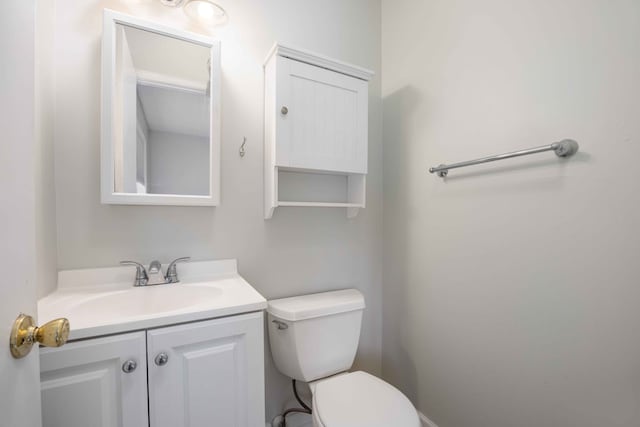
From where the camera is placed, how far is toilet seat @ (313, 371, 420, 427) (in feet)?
3.17

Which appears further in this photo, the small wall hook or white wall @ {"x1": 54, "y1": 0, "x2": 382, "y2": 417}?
the small wall hook

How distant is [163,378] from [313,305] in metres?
0.66

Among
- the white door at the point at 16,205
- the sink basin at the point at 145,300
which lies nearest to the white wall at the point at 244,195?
the sink basin at the point at 145,300

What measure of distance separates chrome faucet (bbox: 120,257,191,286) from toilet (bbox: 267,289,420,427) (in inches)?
18.2

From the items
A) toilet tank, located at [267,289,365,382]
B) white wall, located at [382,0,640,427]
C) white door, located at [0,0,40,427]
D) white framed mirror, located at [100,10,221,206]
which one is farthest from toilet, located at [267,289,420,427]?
white door, located at [0,0,40,427]

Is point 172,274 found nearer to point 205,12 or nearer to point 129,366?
point 129,366

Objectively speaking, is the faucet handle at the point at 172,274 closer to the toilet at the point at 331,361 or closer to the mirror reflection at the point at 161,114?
the mirror reflection at the point at 161,114

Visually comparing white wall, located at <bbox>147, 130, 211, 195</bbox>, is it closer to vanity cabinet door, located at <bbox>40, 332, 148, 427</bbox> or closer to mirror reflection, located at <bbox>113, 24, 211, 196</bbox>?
mirror reflection, located at <bbox>113, 24, 211, 196</bbox>

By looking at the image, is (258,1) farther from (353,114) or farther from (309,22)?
(353,114)

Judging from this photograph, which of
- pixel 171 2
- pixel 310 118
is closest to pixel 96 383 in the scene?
pixel 310 118

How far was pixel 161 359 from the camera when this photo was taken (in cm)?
80

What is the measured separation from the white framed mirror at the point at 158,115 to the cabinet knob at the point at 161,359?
1.97 ft

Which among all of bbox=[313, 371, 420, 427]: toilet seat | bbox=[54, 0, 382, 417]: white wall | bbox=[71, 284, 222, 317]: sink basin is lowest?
bbox=[313, 371, 420, 427]: toilet seat

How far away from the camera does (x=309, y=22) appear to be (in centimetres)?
151
